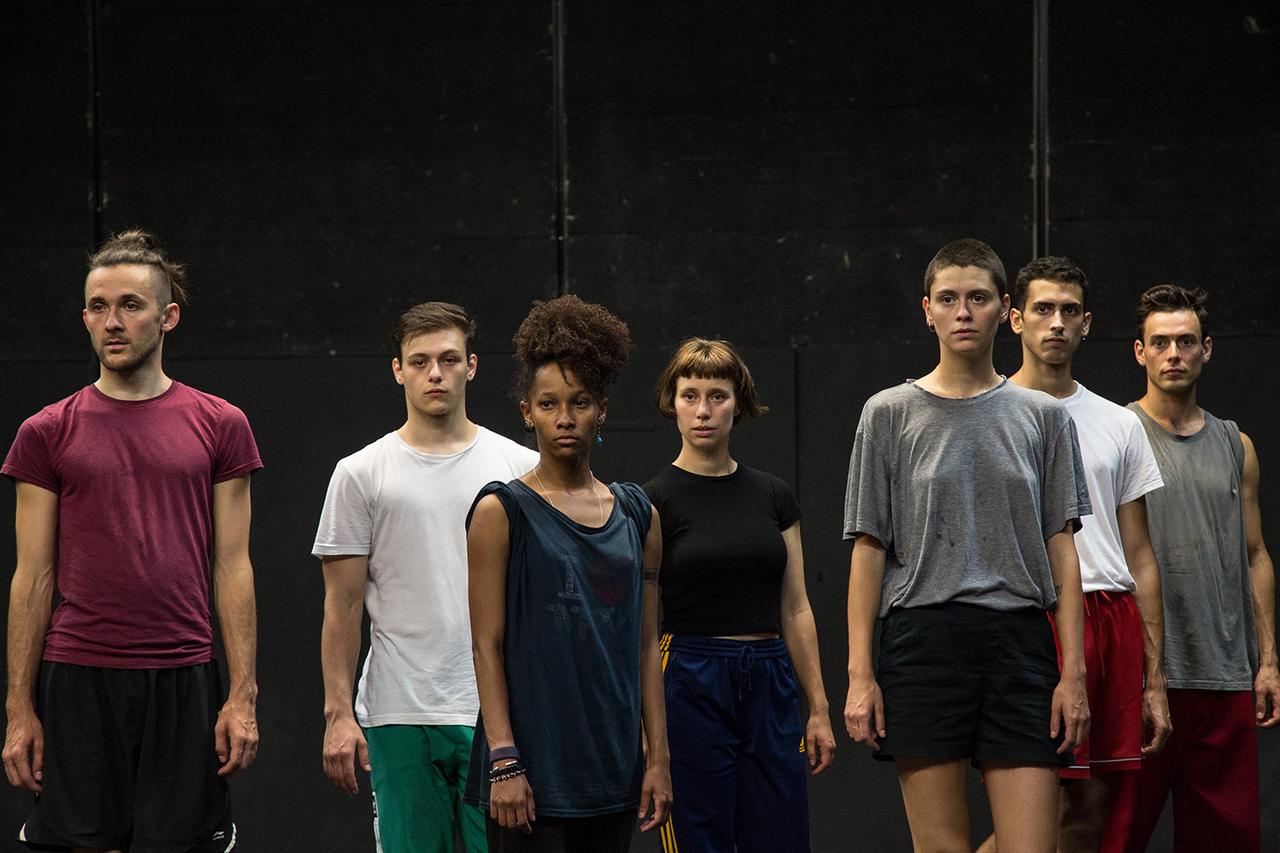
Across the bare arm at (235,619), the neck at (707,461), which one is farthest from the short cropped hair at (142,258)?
the neck at (707,461)

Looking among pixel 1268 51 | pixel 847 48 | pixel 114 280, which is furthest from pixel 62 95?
pixel 1268 51

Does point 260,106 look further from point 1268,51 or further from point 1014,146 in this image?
point 1268,51

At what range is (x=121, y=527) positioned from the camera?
9.29 ft

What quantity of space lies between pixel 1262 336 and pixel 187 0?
11.3 feet

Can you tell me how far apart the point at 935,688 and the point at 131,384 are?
161 centimetres

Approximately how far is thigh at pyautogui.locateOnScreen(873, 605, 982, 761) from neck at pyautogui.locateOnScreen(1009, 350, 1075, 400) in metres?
0.90

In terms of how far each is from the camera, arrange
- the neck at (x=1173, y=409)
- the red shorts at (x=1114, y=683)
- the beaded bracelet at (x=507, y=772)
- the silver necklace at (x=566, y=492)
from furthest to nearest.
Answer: the neck at (x=1173, y=409) < the red shorts at (x=1114, y=683) < the silver necklace at (x=566, y=492) < the beaded bracelet at (x=507, y=772)

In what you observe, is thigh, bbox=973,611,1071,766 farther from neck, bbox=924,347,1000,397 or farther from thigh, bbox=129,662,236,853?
thigh, bbox=129,662,236,853

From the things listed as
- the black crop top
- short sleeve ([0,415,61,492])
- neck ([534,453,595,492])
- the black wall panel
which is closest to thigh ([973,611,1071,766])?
the black crop top

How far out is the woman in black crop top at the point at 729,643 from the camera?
10.5 ft

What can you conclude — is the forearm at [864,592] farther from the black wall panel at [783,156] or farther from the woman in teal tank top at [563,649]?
the black wall panel at [783,156]

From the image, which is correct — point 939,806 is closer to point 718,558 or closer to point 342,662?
point 718,558

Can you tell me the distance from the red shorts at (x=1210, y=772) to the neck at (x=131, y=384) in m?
2.45

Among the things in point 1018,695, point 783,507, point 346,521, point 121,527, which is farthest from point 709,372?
point 121,527
